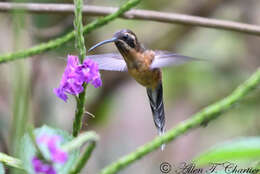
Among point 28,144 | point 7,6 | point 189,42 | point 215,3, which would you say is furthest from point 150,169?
point 28,144

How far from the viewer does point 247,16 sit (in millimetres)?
3668

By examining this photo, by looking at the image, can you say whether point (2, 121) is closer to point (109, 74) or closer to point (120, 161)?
→ point (109, 74)

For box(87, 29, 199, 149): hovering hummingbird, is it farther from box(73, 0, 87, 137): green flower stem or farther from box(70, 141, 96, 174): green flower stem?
box(70, 141, 96, 174): green flower stem

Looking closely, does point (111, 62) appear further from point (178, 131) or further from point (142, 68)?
point (178, 131)

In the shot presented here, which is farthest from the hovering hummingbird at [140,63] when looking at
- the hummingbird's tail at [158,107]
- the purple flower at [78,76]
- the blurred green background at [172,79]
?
the blurred green background at [172,79]

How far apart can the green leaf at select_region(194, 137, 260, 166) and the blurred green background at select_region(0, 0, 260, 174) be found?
2.46 metres

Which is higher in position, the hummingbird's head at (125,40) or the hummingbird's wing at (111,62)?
the hummingbird's head at (125,40)

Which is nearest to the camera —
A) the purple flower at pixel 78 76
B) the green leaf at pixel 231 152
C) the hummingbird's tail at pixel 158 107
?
the green leaf at pixel 231 152

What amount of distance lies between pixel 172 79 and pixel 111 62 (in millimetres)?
2173

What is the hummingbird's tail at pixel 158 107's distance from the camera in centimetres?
177

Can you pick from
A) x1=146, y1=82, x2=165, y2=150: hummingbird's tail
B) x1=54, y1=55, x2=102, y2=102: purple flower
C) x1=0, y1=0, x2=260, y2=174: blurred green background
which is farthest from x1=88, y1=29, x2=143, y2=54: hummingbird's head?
x1=0, y1=0, x2=260, y2=174: blurred green background

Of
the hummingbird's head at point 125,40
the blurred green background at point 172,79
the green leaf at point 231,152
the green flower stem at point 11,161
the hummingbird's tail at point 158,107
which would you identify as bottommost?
the green flower stem at point 11,161

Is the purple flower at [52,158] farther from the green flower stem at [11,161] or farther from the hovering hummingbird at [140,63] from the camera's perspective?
the hovering hummingbird at [140,63]

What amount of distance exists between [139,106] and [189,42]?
0.98m
